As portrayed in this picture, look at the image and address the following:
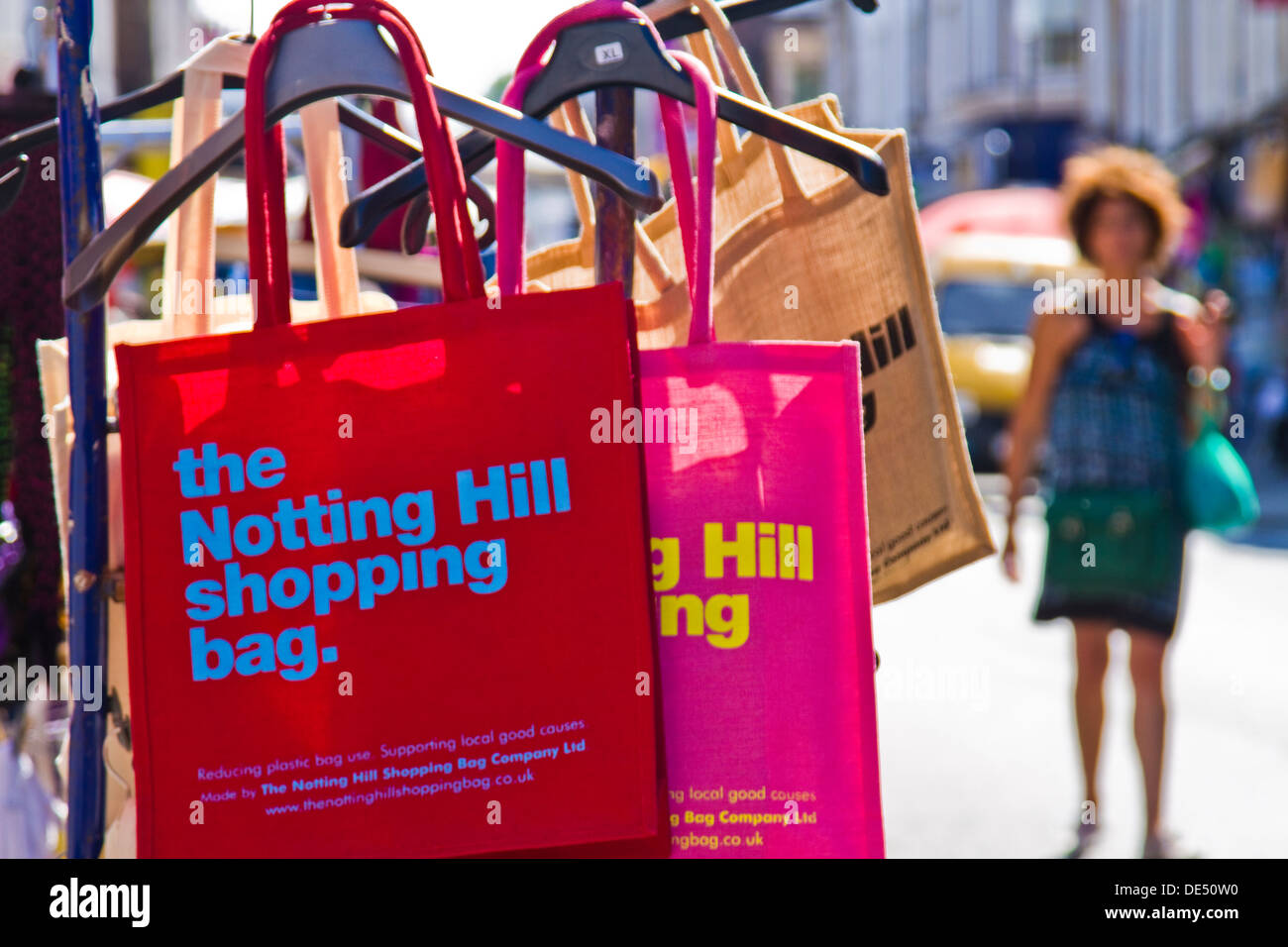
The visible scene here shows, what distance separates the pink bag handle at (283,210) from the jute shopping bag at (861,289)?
0.38 m

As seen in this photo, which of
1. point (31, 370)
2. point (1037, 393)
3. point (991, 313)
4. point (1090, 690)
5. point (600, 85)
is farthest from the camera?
point (991, 313)

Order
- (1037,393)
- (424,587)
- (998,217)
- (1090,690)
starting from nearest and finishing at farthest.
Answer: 1. (424,587)
2. (1037,393)
3. (1090,690)
4. (998,217)

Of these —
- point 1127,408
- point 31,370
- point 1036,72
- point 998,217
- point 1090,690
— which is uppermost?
point 1036,72

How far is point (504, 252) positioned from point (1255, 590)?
Result: 31.0 ft

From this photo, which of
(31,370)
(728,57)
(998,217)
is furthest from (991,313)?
(728,57)

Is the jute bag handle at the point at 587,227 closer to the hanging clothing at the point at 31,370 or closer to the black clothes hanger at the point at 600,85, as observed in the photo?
the black clothes hanger at the point at 600,85

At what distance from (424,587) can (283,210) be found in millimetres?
371

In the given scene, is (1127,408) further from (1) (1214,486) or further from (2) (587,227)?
(2) (587,227)

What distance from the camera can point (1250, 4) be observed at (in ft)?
74.4

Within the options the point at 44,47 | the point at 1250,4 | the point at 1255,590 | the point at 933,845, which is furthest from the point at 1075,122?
the point at 44,47

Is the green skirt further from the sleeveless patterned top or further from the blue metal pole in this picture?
the blue metal pole

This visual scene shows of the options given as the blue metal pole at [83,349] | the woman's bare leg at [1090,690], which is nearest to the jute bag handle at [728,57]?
the blue metal pole at [83,349]

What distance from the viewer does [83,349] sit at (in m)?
1.60

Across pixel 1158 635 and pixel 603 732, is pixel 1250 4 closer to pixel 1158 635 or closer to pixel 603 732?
pixel 1158 635
